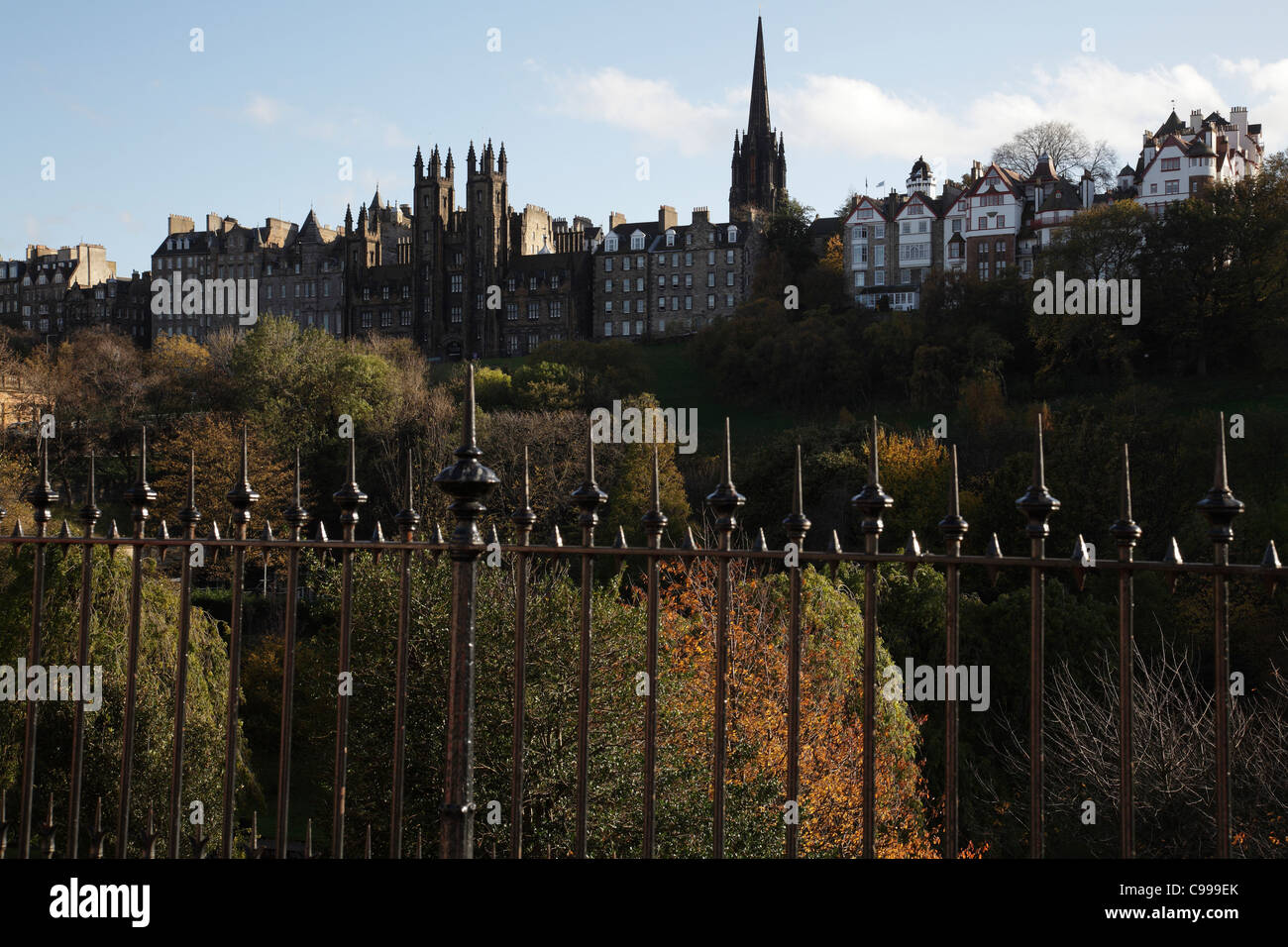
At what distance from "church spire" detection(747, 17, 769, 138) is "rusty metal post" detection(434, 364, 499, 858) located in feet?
358

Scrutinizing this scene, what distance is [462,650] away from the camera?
16.0 ft

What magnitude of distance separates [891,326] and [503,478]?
2555cm

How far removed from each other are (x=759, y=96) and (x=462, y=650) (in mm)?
113841

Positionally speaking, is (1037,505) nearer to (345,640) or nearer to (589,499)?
(589,499)

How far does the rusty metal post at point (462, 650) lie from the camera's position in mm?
4832

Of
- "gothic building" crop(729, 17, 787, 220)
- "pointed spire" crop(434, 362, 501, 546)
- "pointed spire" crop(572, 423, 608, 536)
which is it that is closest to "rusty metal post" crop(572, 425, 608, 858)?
"pointed spire" crop(572, 423, 608, 536)

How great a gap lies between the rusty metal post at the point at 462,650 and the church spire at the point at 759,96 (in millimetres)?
109074

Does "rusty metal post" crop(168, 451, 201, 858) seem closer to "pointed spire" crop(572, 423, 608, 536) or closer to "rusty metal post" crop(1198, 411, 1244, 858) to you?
"pointed spire" crop(572, 423, 608, 536)

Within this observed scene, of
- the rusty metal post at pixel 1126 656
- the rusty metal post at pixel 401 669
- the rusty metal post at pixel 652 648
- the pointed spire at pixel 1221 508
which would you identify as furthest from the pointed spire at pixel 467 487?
the pointed spire at pixel 1221 508

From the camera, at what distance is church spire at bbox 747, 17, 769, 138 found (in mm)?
110062

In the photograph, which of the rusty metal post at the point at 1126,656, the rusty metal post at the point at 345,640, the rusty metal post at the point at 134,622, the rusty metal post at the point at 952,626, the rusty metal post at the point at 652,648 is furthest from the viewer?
the rusty metal post at the point at 134,622

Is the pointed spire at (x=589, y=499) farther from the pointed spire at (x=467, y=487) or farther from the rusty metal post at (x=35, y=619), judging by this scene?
the rusty metal post at (x=35, y=619)
